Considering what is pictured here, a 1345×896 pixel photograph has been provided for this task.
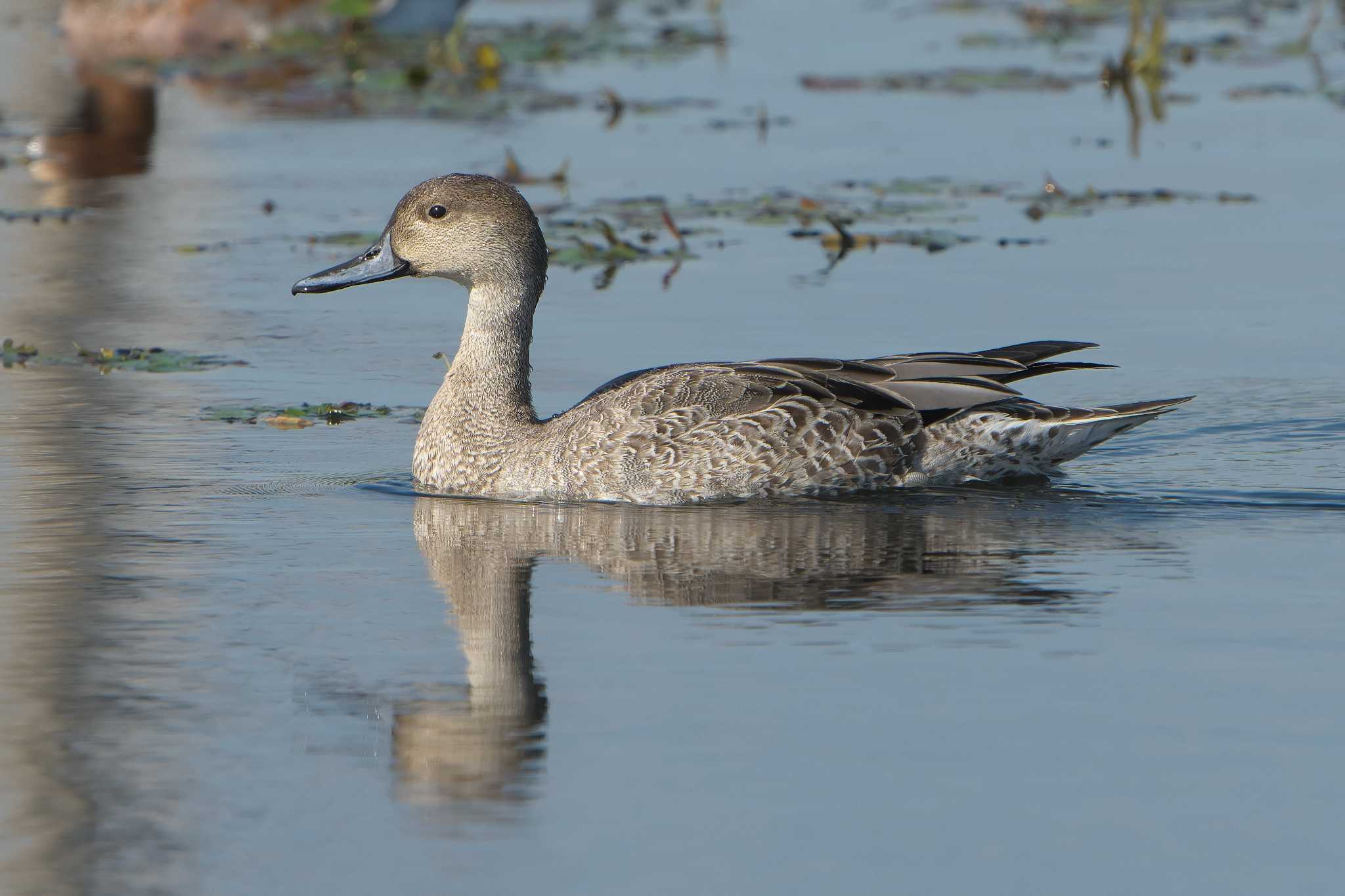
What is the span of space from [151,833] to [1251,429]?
231 inches

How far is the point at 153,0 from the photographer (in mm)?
23734

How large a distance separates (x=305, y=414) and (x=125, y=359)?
57.5 inches

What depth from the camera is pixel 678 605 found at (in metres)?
7.20

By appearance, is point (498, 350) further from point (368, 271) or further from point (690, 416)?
point (690, 416)

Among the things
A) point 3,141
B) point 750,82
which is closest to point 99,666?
point 3,141

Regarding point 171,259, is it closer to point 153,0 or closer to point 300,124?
point 300,124

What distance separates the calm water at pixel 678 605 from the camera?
206 inches

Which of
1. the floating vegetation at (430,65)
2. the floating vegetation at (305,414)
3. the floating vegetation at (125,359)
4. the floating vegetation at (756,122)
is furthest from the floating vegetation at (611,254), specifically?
the floating vegetation at (430,65)

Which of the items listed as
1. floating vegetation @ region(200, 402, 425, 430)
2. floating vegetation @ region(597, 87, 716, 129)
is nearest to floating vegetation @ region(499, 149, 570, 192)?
floating vegetation @ region(597, 87, 716, 129)

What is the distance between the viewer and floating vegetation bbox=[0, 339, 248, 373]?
1113 cm

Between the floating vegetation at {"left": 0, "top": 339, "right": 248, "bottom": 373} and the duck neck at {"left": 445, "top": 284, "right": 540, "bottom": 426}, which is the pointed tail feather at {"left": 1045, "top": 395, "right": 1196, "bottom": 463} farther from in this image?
the floating vegetation at {"left": 0, "top": 339, "right": 248, "bottom": 373}

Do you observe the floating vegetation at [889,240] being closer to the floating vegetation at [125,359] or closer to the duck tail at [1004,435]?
the floating vegetation at [125,359]

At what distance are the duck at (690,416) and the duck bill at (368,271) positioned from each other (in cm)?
1

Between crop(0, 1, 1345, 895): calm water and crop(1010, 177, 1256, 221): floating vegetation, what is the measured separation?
91 mm
